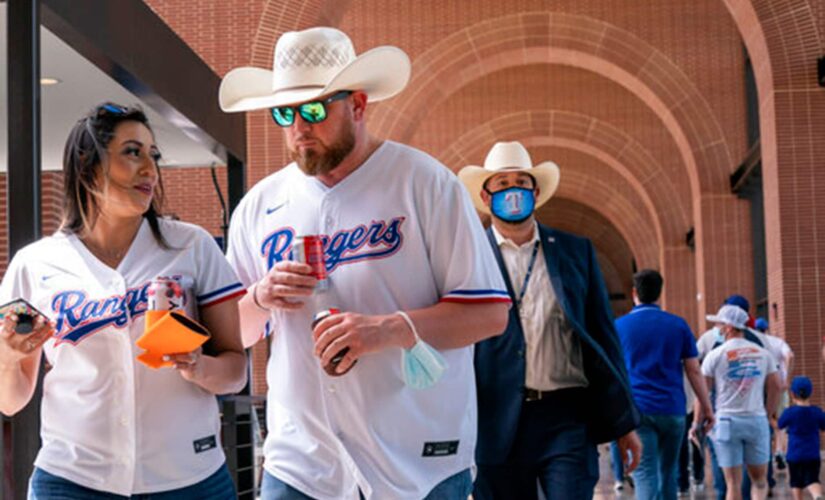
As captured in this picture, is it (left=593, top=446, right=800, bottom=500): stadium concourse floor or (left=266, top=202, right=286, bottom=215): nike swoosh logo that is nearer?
(left=266, top=202, right=286, bottom=215): nike swoosh logo

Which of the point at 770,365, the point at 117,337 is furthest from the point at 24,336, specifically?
the point at 770,365

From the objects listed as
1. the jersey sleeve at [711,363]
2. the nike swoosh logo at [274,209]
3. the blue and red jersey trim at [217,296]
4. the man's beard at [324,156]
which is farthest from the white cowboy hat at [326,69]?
the jersey sleeve at [711,363]

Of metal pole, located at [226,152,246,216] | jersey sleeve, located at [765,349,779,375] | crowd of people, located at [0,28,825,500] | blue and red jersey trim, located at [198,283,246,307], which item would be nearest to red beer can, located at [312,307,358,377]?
crowd of people, located at [0,28,825,500]

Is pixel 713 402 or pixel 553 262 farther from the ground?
pixel 553 262

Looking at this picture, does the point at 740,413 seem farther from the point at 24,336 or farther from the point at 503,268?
the point at 24,336

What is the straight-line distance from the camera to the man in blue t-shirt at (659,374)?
374 inches

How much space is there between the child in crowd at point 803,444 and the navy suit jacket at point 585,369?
7.34 meters

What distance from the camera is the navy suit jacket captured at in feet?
20.5

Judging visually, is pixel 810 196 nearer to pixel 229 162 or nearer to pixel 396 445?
pixel 229 162

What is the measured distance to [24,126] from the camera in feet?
20.4

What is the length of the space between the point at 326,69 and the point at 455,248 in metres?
0.64

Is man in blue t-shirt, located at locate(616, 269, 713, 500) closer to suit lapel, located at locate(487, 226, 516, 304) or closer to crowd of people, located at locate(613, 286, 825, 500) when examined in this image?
crowd of people, located at locate(613, 286, 825, 500)

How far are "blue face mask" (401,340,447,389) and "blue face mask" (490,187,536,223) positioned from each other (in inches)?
112

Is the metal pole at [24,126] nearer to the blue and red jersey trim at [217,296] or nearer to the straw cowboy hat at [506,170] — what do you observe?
the straw cowboy hat at [506,170]
